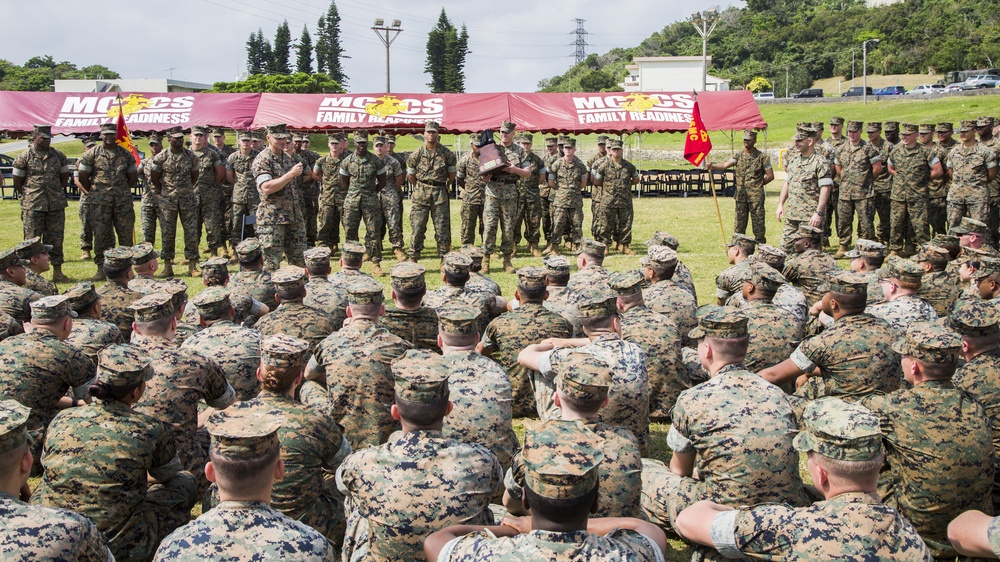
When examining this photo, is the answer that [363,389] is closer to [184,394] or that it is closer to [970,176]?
[184,394]

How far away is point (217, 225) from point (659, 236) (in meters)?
7.45

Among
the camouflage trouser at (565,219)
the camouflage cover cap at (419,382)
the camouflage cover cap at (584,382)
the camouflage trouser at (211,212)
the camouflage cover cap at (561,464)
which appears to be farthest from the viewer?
the camouflage trouser at (565,219)

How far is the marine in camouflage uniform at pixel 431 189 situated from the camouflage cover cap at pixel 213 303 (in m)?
7.00

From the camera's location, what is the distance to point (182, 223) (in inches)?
501

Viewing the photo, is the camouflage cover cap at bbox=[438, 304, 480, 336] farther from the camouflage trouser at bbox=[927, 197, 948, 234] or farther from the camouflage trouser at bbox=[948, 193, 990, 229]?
the camouflage trouser at bbox=[927, 197, 948, 234]

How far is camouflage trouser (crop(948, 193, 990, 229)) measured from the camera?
12836 millimetres

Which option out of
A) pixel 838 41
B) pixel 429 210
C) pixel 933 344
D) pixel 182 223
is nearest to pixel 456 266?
pixel 933 344

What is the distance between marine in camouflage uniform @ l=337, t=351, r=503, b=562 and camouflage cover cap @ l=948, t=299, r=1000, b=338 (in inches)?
127

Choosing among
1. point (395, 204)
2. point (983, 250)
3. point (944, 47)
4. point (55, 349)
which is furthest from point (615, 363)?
point (944, 47)

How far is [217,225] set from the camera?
44.4 ft

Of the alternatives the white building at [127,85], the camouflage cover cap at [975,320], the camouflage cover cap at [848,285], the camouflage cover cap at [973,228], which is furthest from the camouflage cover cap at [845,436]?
the white building at [127,85]

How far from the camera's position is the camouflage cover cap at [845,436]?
323 cm

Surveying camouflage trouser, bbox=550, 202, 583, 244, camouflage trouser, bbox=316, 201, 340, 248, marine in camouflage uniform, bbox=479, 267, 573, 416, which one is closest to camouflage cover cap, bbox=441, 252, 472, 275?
marine in camouflage uniform, bbox=479, 267, 573, 416

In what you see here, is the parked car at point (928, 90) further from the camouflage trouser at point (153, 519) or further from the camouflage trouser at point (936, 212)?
the camouflage trouser at point (153, 519)
